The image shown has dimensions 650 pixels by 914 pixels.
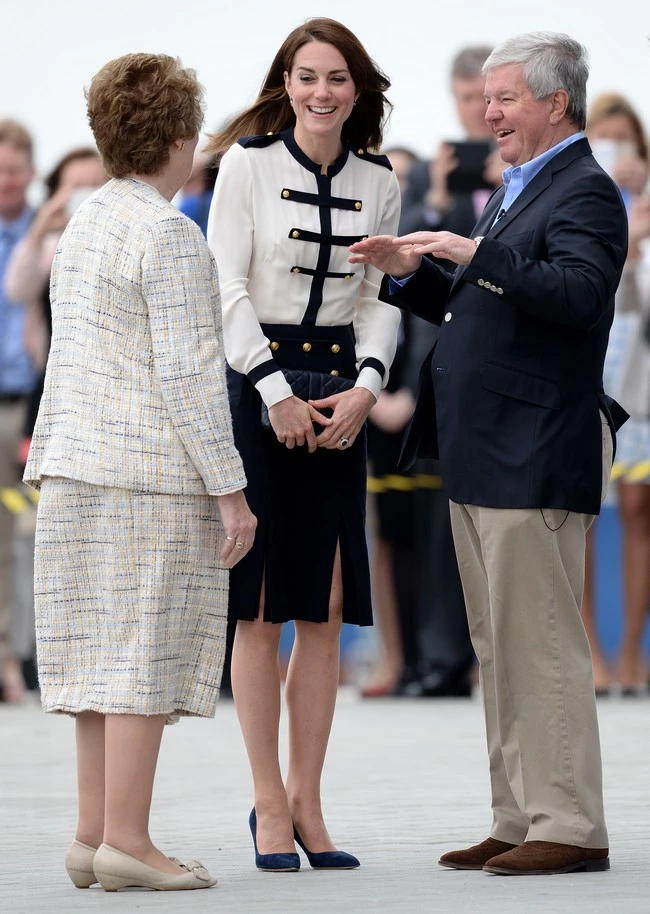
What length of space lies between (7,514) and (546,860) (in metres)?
5.96

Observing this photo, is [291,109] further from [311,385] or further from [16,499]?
[16,499]

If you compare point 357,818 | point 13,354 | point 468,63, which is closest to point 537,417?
point 357,818

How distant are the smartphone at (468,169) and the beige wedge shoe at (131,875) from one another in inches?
209

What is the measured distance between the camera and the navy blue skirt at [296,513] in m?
4.79

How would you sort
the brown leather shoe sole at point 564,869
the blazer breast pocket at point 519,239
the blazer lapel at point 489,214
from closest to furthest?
1. the brown leather shoe sole at point 564,869
2. the blazer breast pocket at point 519,239
3. the blazer lapel at point 489,214

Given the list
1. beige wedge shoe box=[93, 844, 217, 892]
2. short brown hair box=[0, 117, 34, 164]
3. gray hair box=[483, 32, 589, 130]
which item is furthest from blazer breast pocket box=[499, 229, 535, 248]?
short brown hair box=[0, 117, 34, 164]

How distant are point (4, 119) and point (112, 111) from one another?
6.18 meters

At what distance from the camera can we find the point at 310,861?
4.81 meters

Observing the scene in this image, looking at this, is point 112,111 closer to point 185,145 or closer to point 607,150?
point 185,145

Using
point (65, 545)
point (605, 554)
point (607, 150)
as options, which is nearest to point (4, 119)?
point (607, 150)

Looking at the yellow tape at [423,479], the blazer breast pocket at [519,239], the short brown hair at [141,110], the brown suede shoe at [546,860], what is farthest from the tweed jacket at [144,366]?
the yellow tape at [423,479]

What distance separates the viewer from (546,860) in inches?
176

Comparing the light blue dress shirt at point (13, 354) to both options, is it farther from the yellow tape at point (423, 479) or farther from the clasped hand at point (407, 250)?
the clasped hand at point (407, 250)

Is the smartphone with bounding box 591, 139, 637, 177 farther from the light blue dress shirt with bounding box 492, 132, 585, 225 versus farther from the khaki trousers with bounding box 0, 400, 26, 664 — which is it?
the light blue dress shirt with bounding box 492, 132, 585, 225
